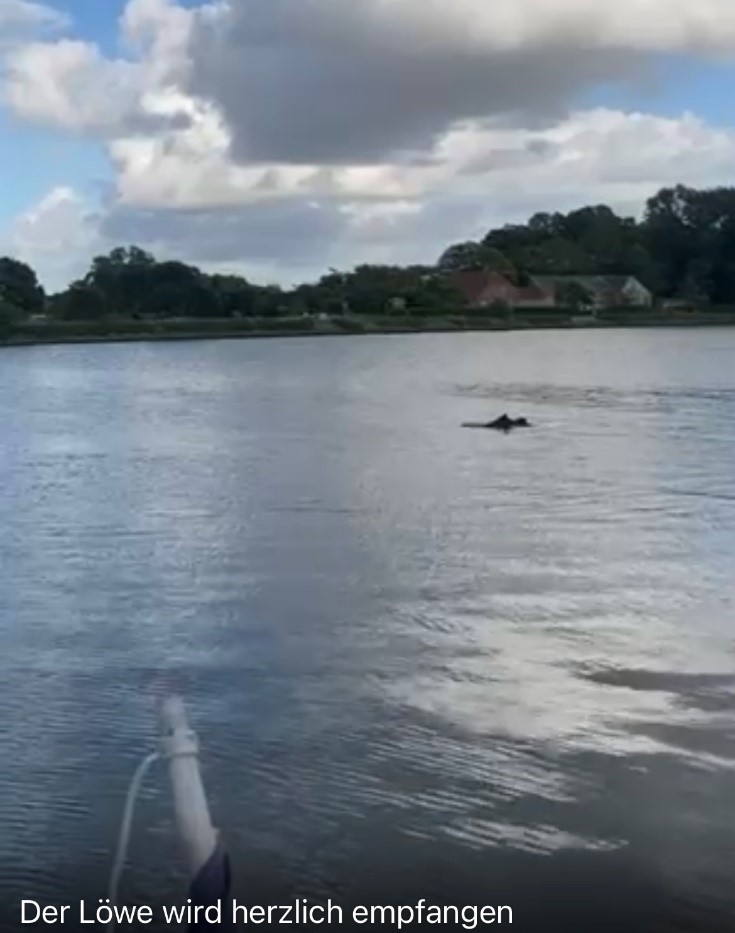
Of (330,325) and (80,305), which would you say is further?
(330,325)

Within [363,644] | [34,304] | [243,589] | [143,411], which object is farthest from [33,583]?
[34,304]

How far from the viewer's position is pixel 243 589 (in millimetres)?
14523

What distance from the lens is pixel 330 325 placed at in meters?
146

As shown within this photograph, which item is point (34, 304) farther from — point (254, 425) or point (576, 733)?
point (576, 733)

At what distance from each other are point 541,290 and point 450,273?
9.04 m

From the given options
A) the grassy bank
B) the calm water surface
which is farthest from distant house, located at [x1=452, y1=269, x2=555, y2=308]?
the calm water surface

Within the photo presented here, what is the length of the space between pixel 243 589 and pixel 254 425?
24.3 m

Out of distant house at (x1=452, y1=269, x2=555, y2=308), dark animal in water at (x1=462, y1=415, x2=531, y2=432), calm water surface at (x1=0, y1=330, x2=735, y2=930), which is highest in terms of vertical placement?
distant house at (x1=452, y1=269, x2=555, y2=308)

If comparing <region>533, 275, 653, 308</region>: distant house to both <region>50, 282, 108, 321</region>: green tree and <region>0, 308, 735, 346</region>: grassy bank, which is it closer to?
<region>0, 308, 735, 346</region>: grassy bank

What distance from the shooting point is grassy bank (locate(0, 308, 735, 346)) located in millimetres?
130875

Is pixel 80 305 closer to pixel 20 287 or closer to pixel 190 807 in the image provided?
pixel 20 287

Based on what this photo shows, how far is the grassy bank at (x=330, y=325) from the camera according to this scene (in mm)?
130875

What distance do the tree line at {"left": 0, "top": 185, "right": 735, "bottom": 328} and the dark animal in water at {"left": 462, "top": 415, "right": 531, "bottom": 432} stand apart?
93810 millimetres

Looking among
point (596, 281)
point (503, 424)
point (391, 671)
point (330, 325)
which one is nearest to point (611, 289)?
point (596, 281)
